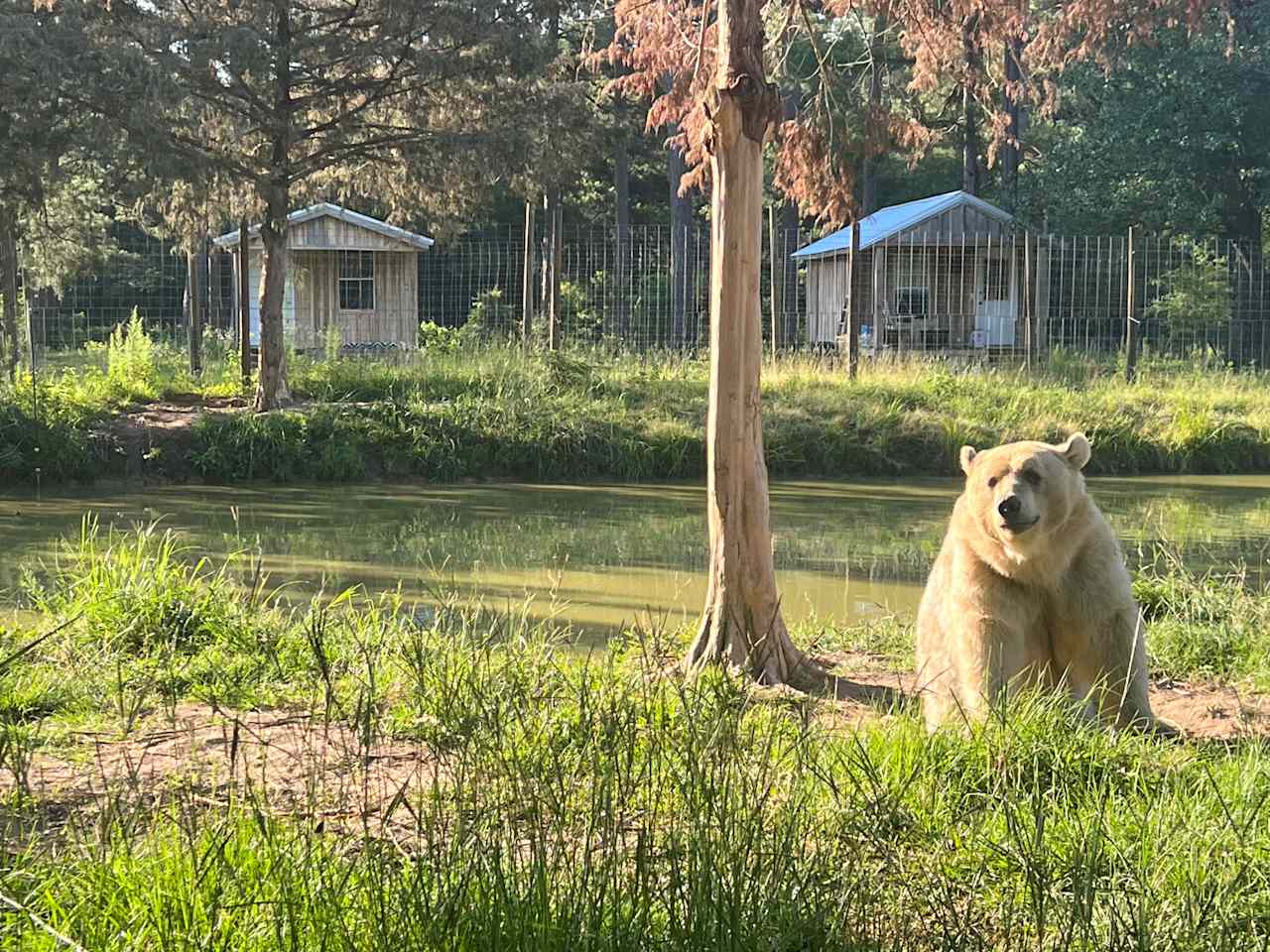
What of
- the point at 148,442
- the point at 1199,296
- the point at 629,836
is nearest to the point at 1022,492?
the point at 629,836

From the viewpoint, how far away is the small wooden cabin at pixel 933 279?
105ft

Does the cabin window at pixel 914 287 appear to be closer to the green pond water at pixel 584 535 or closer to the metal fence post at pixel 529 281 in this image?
the metal fence post at pixel 529 281

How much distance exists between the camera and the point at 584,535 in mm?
12297

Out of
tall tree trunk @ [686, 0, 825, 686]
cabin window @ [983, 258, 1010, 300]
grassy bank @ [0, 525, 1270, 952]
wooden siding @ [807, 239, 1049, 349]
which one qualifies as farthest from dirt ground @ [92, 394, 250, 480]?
cabin window @ [983, 258, 1010, 300]

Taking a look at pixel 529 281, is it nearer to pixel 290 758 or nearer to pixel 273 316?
pixel 273 316

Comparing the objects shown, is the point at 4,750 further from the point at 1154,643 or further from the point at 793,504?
the point at 793,504

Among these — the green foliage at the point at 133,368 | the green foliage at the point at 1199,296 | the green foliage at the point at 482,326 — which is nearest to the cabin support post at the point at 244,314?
the green foliage at the point at 133,368

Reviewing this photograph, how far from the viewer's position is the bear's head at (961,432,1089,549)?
5035 mm

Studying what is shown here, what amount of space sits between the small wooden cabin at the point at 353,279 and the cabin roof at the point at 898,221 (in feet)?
31.5

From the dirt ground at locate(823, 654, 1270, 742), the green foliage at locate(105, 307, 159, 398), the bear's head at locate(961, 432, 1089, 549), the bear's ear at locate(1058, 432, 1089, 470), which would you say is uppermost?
the green foliage at locate(105, 307, 159, 398)

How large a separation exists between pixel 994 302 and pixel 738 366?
28082 mm

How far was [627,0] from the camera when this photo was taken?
321 inches

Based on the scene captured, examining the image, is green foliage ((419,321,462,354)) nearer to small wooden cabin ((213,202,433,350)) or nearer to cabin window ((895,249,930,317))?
small wooden cabin ((213,202,433,350))

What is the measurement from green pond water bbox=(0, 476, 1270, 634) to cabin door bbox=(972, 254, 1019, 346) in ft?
50.3
